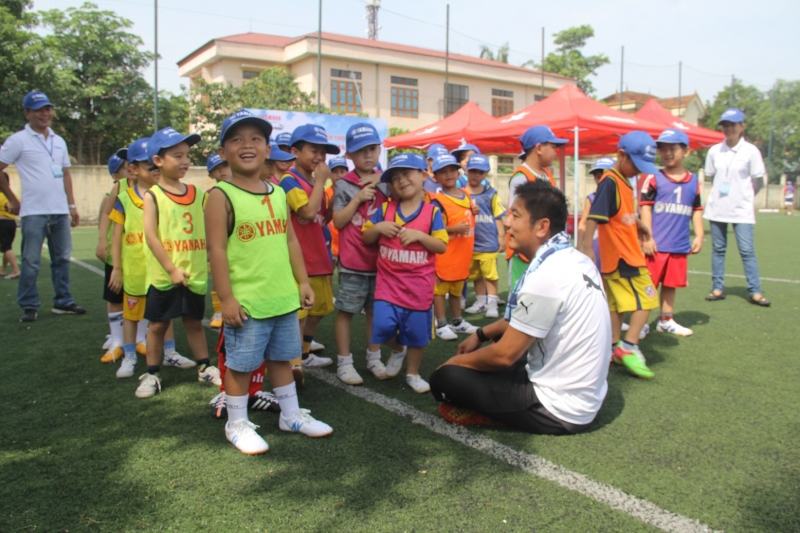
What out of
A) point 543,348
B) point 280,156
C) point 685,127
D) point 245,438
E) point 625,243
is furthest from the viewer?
point 685,127

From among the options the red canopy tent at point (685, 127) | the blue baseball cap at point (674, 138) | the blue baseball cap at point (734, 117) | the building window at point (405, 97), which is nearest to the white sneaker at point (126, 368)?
the blue baseball cap at point (674, 138)

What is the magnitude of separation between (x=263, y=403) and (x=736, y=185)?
21.2 ft

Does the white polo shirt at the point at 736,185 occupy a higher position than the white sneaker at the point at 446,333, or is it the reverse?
the white polo shirt at the point at 736,185

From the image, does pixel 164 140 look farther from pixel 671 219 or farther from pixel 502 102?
pixel 502 102

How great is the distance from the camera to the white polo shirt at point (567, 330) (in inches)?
120

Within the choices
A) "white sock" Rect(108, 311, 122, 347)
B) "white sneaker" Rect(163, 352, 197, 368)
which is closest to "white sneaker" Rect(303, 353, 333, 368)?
"white sneaker" Rect(163, 352, 197, 368)

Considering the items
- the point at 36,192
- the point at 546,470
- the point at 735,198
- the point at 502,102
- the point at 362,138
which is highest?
the point at 502,102

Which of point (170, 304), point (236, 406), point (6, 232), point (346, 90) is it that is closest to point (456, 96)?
point (346, 90)

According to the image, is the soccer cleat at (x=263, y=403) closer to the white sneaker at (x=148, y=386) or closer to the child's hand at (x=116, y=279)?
the white sneaker at (x=148, y=386)

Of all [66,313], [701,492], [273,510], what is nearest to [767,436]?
[701,492]

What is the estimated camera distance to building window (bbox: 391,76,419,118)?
121 feet

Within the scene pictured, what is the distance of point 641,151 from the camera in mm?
4340

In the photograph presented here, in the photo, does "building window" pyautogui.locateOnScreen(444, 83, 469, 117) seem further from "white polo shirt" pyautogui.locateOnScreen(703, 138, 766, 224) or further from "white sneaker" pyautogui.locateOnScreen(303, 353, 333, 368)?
"white sneaker" pyautogui.locateOnScreen(303, 353, 333, 368)

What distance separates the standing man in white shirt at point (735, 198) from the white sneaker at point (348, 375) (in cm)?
521
